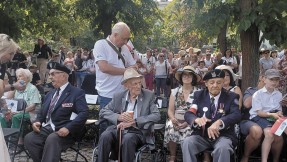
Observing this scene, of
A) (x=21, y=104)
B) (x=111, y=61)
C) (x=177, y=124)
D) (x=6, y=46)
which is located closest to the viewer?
(x=6, y=46)

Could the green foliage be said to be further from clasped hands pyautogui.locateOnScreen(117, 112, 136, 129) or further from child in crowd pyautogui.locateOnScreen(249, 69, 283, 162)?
clasped hands pyautogui.locateOnScreen(117, 112, 136, 129)

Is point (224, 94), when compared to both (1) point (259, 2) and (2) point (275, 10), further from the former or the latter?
(1) point (259, 2)

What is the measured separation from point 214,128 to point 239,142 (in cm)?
79

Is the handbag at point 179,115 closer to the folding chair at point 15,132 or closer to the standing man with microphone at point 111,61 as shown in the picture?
the standing man with microphone at point 111,61

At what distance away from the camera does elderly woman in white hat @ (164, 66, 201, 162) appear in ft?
18.7

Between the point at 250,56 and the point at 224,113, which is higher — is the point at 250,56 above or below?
above

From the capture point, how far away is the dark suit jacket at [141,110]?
5074mm

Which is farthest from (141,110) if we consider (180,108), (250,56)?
(250,56)

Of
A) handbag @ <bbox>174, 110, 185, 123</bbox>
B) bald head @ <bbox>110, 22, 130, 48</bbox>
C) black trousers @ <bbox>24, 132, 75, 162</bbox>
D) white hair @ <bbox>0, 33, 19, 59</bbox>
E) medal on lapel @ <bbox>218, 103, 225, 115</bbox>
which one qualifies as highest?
bald head @ <bbox>110, 22, 130, 48</bbox>

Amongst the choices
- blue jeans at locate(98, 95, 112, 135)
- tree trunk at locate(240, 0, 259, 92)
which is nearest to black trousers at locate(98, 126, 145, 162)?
blue jeans at locate(98, 95, 112, 135)

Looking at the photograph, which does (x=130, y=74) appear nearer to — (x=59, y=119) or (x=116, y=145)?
(x=116, y=145)

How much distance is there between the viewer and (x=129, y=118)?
505cm

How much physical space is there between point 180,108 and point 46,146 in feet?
6.15

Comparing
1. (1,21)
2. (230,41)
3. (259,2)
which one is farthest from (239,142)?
(230,41)
